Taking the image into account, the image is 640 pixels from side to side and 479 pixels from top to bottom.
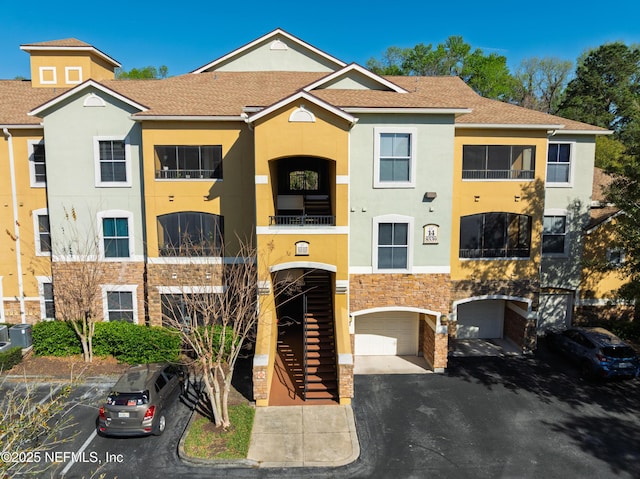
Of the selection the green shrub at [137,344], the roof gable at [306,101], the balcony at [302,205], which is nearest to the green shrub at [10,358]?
the green shrub at [137,344]

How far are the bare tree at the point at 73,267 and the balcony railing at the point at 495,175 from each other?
1558 centimetres

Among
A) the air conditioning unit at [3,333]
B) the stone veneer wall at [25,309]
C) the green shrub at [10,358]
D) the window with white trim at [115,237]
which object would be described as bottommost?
the green shrub at [10,358]

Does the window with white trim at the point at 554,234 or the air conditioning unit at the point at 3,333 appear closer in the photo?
the air conditioning unit at the point at 3,333

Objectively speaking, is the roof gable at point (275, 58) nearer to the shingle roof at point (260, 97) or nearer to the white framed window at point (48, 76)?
the shingle roof at point (260, 97)

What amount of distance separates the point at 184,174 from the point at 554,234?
642 inches

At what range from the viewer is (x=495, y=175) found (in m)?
18.3

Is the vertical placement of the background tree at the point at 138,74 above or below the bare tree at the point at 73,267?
above

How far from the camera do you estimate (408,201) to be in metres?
17.1

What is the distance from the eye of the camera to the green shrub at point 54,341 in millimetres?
17969

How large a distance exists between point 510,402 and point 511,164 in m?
9.34

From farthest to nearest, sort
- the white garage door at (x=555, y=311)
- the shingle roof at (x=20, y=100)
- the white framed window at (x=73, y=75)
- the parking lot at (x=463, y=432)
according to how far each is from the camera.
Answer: the white framed window at (x=73, y=75) → the white garage door at (x=555, y=311) → the shingle roof at (x=20, y=100) → the parking lot at (x=463, y=432)

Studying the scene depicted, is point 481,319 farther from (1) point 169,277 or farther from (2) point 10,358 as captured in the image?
(2) point 10,358

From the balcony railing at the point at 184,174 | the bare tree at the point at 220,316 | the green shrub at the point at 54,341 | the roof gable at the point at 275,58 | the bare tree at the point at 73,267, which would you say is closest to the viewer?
the bare tree at the point at 220,316

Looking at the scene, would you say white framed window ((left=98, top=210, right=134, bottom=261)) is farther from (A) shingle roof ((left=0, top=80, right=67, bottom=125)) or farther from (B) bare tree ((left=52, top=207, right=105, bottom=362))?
(A) shingle roof ((left=0, top=80, right=67, bottom=125))
